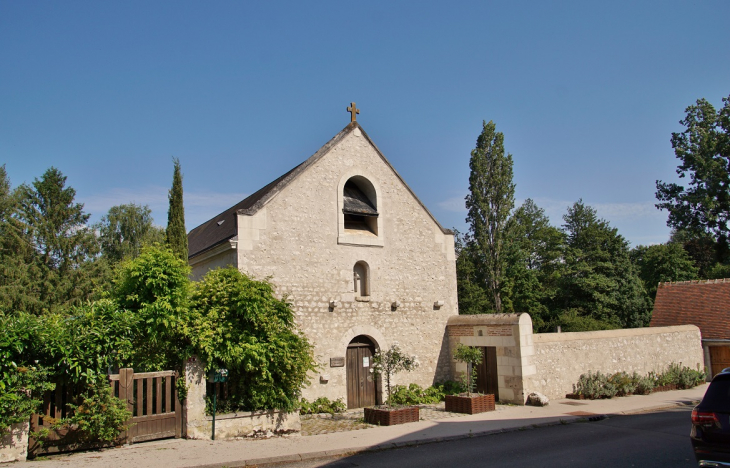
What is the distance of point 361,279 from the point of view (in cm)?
1598

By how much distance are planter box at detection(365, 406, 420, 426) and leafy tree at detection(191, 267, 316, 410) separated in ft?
7.01

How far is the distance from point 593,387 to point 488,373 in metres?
3.37

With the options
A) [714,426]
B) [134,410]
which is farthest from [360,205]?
[714,426]

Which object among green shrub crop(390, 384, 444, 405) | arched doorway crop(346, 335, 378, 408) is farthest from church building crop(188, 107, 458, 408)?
green shrub crop(390, 384, 444, 405)

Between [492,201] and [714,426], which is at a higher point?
[492,201]

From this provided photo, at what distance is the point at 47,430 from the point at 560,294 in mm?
30345

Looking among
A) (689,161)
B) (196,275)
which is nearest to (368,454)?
(196,275)

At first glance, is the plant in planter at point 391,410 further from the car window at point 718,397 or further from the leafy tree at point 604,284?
the leafy tree at point 604,284

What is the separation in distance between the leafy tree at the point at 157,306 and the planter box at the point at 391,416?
15.4ft

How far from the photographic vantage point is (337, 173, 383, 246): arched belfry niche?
15.6 metres

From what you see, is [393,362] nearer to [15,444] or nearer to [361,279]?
[361,279]

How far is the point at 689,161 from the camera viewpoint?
31.3 meters

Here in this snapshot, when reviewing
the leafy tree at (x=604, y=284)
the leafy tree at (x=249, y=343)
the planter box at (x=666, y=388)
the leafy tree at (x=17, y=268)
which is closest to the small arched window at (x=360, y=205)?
the leafy tree at (x=249, y=343)

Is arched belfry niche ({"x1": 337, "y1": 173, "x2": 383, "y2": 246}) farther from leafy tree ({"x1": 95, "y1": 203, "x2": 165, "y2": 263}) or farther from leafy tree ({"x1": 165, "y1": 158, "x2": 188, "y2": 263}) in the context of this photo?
leafy tree ({"x1": 95, "y1": 203, "x2": 165, "y2": 263})
